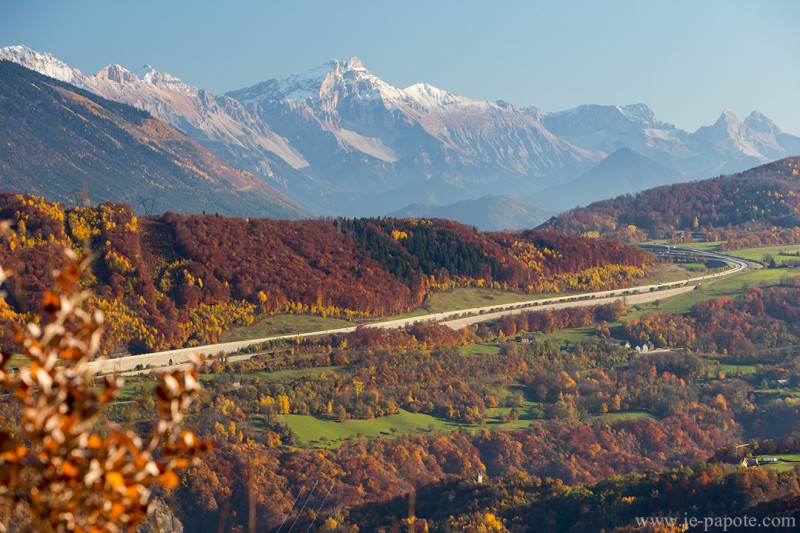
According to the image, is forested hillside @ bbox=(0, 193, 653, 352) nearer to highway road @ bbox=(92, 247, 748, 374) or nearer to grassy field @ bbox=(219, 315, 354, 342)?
grassy field @ bbox=(219, 315, 354, 342)

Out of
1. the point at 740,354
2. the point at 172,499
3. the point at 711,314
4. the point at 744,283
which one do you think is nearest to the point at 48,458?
the point at 172,499

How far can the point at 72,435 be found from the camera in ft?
22.5

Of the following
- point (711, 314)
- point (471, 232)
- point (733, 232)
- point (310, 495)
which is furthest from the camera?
point (733, 232)

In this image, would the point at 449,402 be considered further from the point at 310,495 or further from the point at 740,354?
the point at 740,354

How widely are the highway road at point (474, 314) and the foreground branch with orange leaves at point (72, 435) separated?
59.1m

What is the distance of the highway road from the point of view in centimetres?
7912

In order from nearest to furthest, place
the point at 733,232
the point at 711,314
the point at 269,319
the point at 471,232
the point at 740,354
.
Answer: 1. the point at 269,319
2. the point at 740,354
3. the point at 711,314
4. the point at 471,232
5. the point at 733,232

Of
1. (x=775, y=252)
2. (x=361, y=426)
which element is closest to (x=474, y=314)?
(x=361, y=426)

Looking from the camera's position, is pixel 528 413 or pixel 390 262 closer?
pixel 528 413

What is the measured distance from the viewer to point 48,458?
6871mm

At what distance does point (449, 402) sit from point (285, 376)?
53.1 feet

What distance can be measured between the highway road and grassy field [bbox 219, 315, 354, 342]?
123cm

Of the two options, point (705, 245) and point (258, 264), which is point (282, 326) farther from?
point (705, 245)

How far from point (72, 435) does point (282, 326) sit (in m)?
91.7
